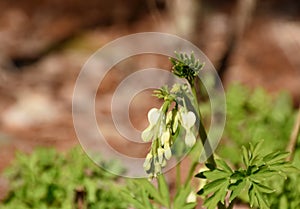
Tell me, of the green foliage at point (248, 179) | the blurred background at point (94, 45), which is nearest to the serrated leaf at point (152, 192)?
the green foliage at point (248, 179)

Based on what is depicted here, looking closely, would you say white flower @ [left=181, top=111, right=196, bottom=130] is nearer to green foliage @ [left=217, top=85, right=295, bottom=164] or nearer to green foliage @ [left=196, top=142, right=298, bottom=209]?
green foliage @ [left=196, top=142, right=298, bottom=209]

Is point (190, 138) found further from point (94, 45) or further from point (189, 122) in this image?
point (94, 45)

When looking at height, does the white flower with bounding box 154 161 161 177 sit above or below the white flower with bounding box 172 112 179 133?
below

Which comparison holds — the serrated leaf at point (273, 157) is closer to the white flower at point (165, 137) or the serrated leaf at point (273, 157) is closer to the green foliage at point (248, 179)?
the green foliage at point (248, 179)

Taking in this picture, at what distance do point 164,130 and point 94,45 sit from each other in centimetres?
429

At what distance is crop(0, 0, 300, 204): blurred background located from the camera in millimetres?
5246

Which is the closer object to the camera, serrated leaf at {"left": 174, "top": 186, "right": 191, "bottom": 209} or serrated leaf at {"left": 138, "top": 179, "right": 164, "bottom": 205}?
serrated leaf at {"left": 174, "top": 186, "right": 191, "bottom": 209}

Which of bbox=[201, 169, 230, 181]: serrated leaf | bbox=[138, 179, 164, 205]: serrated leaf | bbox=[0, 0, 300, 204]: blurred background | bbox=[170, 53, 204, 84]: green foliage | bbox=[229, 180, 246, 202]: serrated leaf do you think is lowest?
bbox=[229, 180, 246, 202]: serrated leaf

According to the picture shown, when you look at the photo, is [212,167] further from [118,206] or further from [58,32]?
[58,32]

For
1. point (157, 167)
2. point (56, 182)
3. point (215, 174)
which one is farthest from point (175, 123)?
point (56, 182)

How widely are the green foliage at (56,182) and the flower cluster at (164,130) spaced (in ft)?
3.55

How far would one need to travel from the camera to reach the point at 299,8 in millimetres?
7227

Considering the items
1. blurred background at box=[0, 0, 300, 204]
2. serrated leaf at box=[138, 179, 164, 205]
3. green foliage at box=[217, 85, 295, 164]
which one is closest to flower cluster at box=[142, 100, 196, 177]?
serrated leaf at box=[138, 179, 164, 205]

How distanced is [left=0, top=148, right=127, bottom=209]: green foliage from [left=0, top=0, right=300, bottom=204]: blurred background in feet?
3.12
